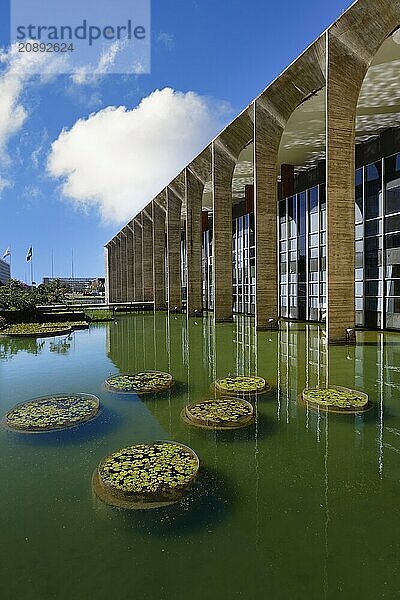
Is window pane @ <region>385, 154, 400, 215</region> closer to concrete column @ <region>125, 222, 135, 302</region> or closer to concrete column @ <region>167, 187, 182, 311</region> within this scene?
concrete column @ <region>167, 187, 182, 311</region>

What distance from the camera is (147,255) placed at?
37969 millimetres

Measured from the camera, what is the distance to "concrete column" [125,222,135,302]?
4419 centimetres

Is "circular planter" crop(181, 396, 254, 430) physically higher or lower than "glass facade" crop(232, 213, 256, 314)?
lower

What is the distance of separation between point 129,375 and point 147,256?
29.7 m

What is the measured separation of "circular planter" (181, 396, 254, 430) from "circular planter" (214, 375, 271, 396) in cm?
63

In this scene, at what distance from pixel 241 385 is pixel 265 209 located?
35.7 ft

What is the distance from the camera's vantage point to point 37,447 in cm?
518

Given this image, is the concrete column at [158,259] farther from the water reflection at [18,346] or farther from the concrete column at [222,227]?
the water reflection at [18,346]

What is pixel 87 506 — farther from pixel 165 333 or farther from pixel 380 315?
pixel 380 315

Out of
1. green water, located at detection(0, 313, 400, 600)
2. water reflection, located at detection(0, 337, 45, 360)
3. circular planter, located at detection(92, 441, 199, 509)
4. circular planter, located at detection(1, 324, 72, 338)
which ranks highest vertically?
circular planter, located at detection(1, 324, 72, 338)

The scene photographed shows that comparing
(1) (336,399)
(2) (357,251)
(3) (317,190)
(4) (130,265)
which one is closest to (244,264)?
(3) (317,190)

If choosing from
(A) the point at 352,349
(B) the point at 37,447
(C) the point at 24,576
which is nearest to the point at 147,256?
(A) the point at 352,349

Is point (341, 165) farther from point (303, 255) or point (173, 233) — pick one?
point (173, 233)

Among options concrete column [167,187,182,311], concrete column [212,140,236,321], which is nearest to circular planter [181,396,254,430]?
concrete column [212,140,236,321]
